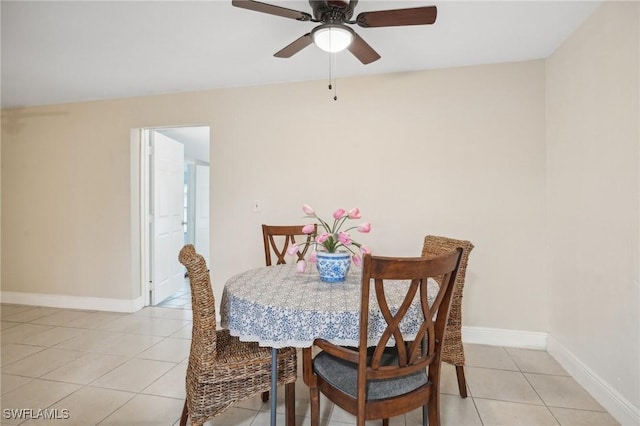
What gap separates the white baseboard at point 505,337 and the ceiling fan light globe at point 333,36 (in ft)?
7.87

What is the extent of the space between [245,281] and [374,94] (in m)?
2.02

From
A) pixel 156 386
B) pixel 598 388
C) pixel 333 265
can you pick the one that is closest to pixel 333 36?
pixel 333 265

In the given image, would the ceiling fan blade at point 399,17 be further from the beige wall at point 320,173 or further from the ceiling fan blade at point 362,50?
the beige wall at point 320,173

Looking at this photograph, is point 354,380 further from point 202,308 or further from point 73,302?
point 73,302

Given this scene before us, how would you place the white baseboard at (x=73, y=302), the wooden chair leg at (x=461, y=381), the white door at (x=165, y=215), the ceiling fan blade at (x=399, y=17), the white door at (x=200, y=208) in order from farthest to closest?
1. the white door at (x=200, y=208)
2. the white door at (x=165, y=215)
3. the white baseboard at (x=73, y=302)
4. the wooden chair leg at (x=461, y=381)
5. the ceiling fan blade at (x=399, y=17)

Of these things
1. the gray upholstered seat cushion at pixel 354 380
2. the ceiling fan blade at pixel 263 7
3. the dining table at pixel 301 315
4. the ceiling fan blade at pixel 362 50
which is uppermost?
the ceiling fan blade at pixel 263 7

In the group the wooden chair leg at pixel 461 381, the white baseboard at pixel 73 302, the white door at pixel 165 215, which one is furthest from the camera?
the white door at pixel 165 215

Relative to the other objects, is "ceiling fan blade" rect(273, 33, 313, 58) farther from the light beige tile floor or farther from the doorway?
the light beige tile floor

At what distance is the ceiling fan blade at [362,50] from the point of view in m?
1.72

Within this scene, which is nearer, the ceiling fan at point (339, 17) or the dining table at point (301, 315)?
the dining table at point (301, 315)

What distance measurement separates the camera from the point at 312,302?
1.32 metres

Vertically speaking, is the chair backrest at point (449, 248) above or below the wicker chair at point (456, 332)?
above

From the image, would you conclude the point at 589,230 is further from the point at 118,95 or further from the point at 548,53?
the point at 118,95

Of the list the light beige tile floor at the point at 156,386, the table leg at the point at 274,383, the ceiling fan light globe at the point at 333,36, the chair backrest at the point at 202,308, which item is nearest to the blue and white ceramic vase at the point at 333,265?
the table leg at the point at 274,383
